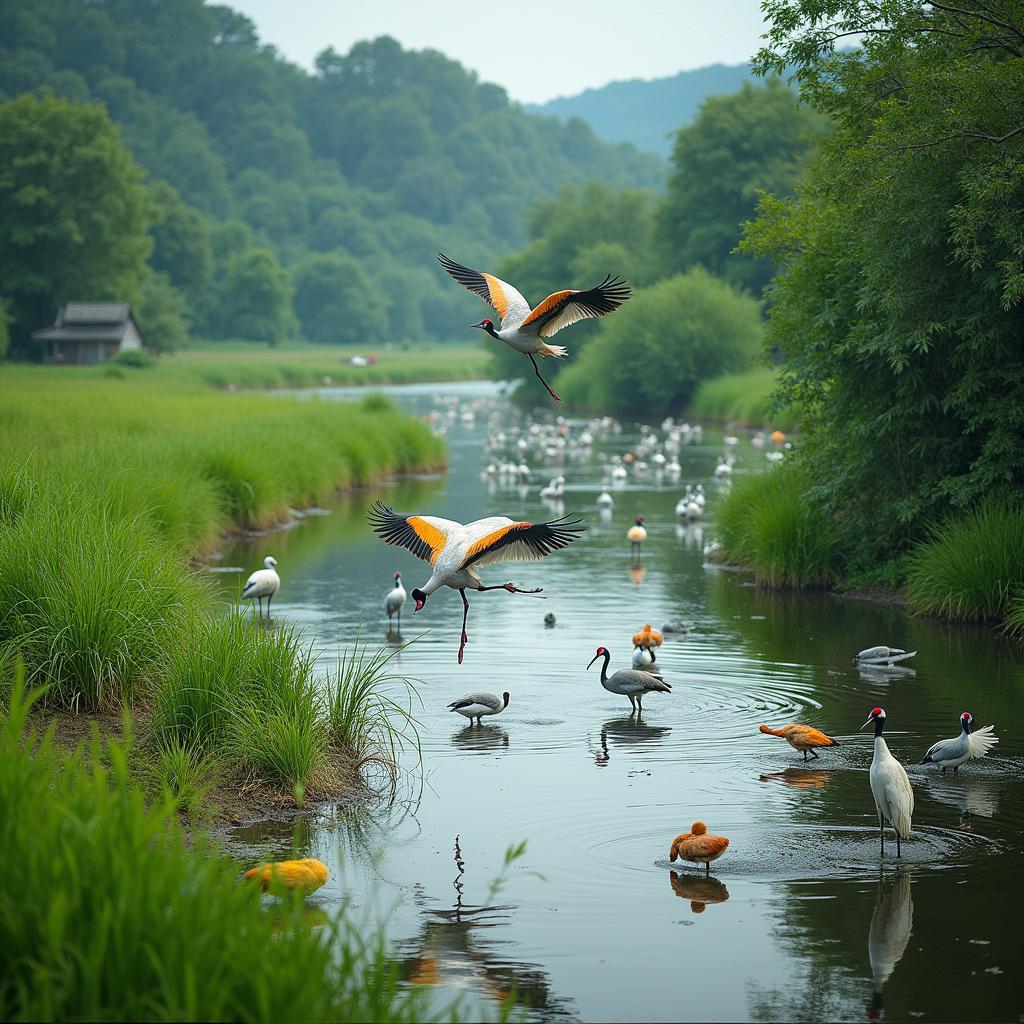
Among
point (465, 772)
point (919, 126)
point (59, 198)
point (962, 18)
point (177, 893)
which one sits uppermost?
point (59, 198)

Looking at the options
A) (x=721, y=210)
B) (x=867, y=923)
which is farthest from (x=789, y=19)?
(x=721, y=210)

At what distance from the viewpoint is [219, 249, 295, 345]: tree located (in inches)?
5276

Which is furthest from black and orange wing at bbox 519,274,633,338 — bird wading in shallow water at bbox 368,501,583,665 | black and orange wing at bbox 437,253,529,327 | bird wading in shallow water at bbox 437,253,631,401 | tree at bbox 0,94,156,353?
tree at bbox 0,94,156,353

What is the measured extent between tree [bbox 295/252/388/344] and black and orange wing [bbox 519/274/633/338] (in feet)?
493

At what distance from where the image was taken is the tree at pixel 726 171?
261 ft

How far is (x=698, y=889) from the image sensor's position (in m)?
9.46

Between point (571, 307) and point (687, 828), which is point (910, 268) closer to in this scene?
point (571, 307)

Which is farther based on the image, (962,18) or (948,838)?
(962,18)

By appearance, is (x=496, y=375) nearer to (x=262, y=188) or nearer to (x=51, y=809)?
(x=51, y=809)

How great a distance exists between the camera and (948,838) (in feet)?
33.9

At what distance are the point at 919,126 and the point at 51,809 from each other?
15.4 m

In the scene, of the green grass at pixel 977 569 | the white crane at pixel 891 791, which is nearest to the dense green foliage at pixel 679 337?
the green grass at pixel 977 569

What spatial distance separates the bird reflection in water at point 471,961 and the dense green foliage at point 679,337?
2285 inches

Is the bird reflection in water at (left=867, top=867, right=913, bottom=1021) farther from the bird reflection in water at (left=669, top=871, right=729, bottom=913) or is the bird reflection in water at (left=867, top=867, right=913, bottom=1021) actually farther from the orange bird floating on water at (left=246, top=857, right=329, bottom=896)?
the orange bird floating on water at (left=246, top=857, right=329, bottom=896)
